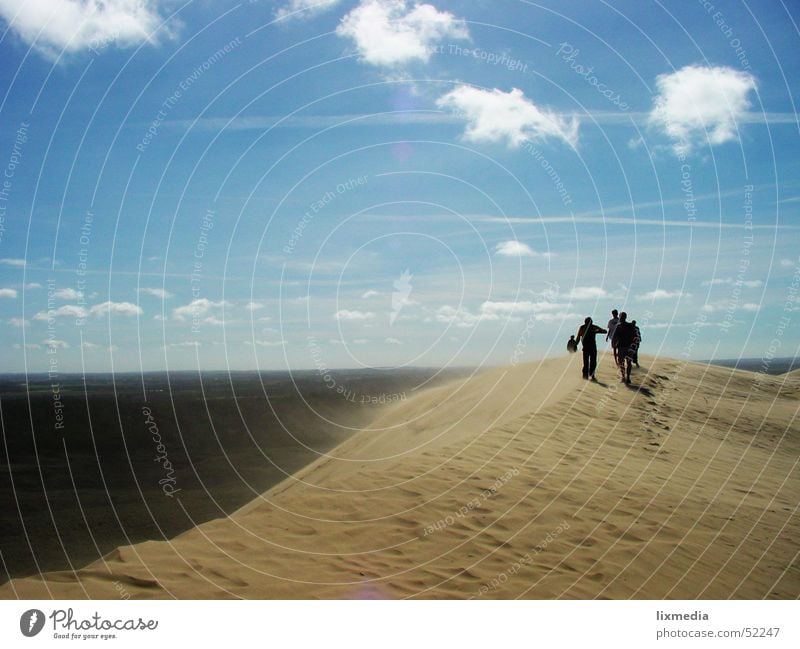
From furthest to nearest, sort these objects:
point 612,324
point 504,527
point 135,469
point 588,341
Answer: point 135,469
point 612,324
point 588,341
point 504,527

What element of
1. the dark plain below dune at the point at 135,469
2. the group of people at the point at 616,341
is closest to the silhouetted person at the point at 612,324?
the group of people at the point at 616,341

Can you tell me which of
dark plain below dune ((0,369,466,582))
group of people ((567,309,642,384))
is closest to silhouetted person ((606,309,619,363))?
group of people ((567,309,642,384))

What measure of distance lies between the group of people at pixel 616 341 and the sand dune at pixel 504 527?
2578mm

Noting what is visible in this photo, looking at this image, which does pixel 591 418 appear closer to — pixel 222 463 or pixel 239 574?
pixel 239 574

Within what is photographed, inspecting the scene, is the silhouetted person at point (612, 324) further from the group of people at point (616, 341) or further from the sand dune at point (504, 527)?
the sand dune at point (504, 527)

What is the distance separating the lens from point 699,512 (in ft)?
30.5

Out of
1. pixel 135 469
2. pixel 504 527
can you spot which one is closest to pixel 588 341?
pixel 504 527

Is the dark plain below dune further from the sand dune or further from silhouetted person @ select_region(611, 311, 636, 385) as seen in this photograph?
silhouetted person @ select_region(611, 311, 636, 385)

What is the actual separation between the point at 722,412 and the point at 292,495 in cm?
1332

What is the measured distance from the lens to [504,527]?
26.4 ft

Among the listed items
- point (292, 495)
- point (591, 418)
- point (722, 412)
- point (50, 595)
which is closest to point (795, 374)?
point (722, 412)

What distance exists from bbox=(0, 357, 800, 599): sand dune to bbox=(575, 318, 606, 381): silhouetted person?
2.53 meters

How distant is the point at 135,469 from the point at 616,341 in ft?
48.5

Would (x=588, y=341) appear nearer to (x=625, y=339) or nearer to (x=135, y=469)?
(x=625, y=339)
